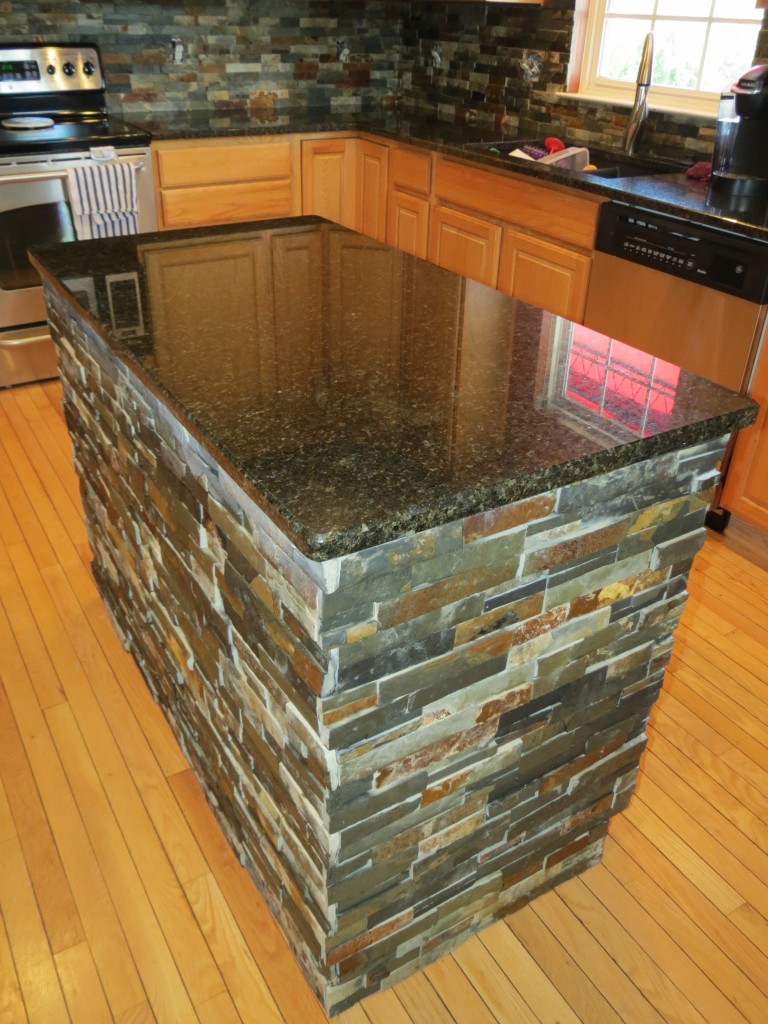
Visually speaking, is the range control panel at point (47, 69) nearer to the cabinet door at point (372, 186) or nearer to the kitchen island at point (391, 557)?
the cabinet door at point (372, 186)

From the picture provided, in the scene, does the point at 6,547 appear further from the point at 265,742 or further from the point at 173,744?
the point at 265,742

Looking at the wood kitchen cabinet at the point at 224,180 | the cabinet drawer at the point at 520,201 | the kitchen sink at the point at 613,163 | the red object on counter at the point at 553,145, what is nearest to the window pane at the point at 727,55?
the kitchen sink at the point at 613,163

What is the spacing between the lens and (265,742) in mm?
1387

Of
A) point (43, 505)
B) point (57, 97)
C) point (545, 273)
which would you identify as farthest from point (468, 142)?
point (43, 505)

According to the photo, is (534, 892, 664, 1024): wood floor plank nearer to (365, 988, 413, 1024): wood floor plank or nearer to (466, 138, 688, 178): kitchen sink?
(365, 988, 413, 1024): wood floor plank

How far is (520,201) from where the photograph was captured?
3.47 meters

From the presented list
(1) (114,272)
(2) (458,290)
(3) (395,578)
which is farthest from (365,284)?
(3) (395,578)

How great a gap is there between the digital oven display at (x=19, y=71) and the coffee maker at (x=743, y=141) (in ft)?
9.83

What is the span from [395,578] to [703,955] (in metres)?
1.12

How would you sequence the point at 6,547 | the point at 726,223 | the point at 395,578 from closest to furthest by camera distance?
1. the point at 395,578
2. the point at 726,223
3. the point at 6,547

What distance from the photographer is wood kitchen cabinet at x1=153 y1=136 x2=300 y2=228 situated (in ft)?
12.9

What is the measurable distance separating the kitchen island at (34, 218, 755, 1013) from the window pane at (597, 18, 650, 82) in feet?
8.05

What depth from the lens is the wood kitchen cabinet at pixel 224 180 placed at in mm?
3934

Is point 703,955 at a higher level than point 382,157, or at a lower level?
lower
